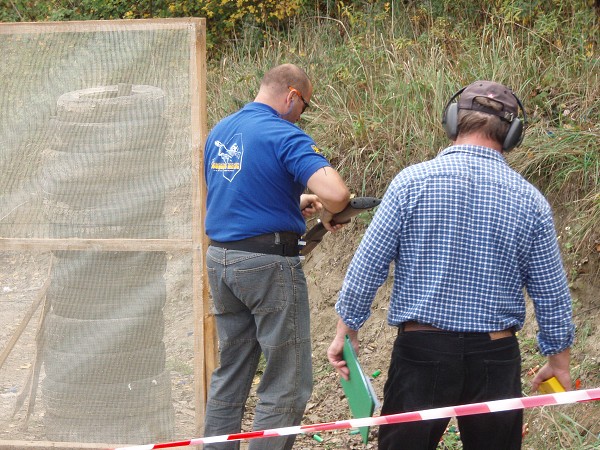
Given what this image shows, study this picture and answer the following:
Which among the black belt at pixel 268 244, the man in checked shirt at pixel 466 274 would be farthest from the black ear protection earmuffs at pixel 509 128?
the black belt at pixel 268 244

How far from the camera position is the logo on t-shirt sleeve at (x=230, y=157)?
447 centimetres

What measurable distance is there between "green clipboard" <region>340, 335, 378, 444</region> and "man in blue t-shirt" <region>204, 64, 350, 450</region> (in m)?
0.84

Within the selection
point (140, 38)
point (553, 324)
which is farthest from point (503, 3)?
point (553, 324)

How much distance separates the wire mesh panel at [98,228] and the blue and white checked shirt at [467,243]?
2.07 m

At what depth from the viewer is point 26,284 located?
5.44 metres

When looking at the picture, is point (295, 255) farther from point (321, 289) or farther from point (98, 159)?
point (321, 289)

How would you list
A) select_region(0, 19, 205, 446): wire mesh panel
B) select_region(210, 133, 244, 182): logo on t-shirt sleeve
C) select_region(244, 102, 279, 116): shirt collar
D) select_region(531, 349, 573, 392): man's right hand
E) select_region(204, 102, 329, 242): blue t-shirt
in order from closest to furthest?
1. select_region(531, 349, 573, 392): man's right hand
2. select_region(204, 102, 329, 242): blue t-shirt
3. select_region(210, 133, 244, 182): logo on t-shirt sleeve
4. select_region(244, 102, 279, 116): shirt collar
5. select_region(0, 19, 205, 446): wire mesh panel

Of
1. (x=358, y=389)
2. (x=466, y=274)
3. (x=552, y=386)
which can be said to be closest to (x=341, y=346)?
(x=358, y=389)

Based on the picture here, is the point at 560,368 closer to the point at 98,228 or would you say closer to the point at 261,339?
the point at 261,339

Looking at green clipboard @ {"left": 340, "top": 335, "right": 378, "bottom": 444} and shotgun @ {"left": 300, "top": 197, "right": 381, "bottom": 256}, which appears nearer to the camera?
green clipboard @ {"left": 340, "top": 335, "right": 378, "bottom": 444}

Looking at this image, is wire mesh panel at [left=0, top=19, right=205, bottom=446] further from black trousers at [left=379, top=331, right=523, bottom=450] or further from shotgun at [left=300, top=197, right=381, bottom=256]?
black trousers at [left=379, top=331, right=523, bottom=450]

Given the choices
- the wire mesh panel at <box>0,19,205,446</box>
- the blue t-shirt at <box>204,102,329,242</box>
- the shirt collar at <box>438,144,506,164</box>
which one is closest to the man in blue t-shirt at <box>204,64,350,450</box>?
the blue t-shirt at <box>204,102,329,242</box>

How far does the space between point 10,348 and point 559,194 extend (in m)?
3.63

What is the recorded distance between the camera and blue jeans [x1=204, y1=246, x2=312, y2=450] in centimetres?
451
